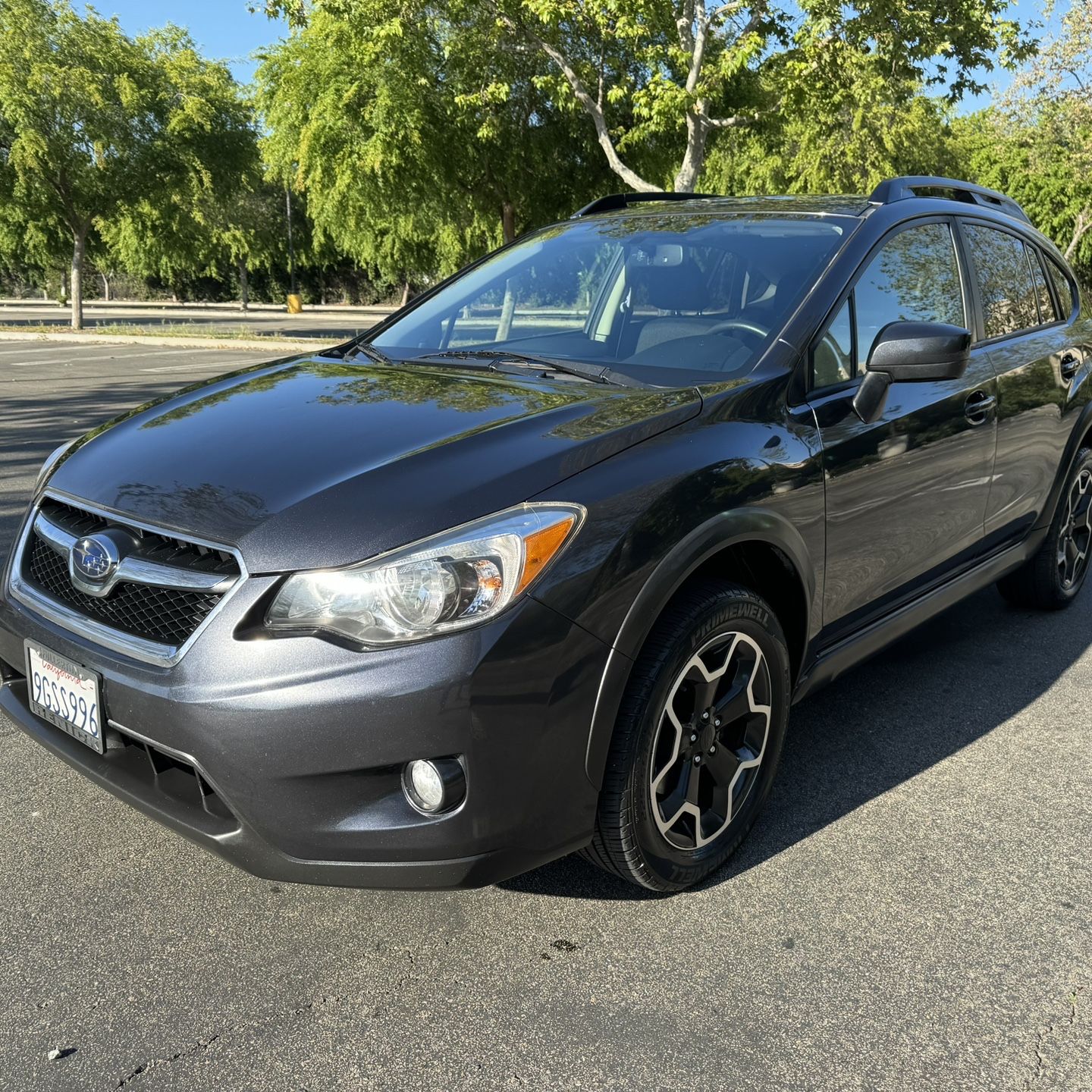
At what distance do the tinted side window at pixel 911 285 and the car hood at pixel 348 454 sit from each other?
0.86m

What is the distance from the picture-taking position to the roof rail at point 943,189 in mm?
3512

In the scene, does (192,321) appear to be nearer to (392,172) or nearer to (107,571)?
(392,172)

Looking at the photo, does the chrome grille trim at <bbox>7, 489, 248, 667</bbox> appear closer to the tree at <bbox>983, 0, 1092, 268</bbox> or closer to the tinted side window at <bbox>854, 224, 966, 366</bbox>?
the tinted side window at <bbox>854, 224, 966, 366</bbox>

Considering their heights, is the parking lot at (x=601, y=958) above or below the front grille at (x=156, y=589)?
below

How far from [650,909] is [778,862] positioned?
16.4 inches

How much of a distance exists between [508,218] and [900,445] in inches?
830

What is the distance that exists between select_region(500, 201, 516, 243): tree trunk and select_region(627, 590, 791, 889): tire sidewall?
21.1 meters

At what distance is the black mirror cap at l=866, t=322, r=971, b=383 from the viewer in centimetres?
290

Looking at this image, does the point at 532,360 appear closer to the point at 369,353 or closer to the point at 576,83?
the point at 369,353

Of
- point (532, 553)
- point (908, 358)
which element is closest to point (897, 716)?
point (908, 358)

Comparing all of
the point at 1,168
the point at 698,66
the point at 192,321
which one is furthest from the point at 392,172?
the point at 192,321

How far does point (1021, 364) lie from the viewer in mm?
3912

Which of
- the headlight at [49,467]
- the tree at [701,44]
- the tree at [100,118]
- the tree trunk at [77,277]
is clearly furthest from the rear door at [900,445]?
the tree trunk at [77,277]

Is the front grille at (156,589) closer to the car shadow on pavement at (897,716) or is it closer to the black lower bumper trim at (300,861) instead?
the black lower bumper trim at (300,861)
